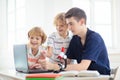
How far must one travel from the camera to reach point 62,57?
7.07ft

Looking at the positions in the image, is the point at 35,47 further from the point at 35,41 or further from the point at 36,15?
the point at 36,15

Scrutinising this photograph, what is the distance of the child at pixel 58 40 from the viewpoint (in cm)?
219

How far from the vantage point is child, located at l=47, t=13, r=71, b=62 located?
2191mm

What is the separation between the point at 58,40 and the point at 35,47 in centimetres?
26

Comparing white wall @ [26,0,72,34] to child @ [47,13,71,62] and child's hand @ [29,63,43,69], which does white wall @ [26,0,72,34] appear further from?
child's hand @ [29,63,43,69]

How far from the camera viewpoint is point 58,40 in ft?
7.36

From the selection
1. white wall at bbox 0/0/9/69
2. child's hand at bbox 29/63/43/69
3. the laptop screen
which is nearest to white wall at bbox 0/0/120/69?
white wall at bbox 0/0/9/69

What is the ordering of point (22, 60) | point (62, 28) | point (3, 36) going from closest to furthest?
point (22, 60), point (62, 28), point (3, 36)

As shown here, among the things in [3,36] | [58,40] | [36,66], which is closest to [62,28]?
[58,40]

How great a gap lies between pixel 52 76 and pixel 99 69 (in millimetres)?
884

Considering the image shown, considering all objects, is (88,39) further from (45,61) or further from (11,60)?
(11,60)

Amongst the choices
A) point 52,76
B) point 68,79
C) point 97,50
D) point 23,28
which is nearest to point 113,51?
point 23,28

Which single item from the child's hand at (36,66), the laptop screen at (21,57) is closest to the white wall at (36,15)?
the laptop screen at (21,57)

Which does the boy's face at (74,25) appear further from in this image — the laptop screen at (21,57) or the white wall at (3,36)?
the white wall at (3,36)
